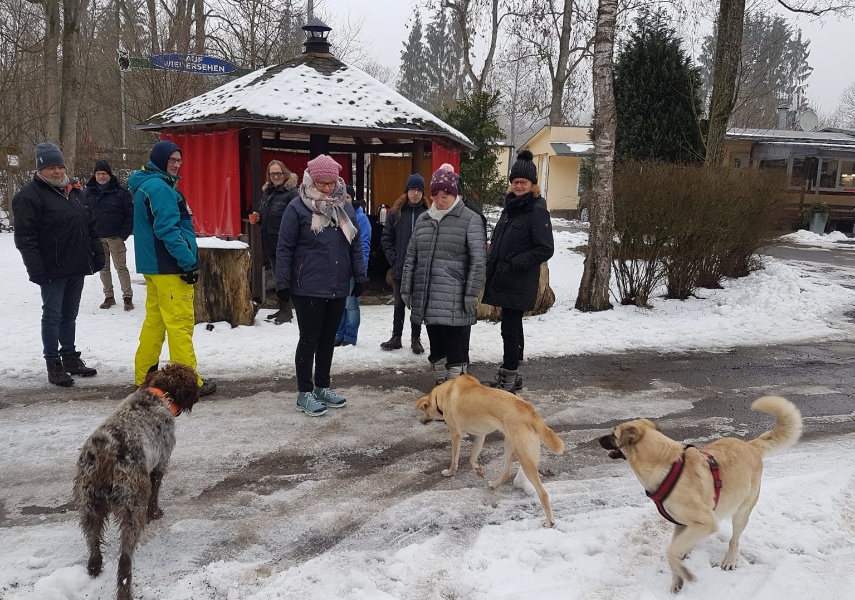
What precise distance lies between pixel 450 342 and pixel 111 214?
597cm

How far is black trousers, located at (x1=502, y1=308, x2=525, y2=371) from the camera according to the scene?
5.53 meters

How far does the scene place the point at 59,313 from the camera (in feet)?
18.7

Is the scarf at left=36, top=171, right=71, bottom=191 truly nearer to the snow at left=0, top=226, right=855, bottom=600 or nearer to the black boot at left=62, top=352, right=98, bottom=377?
the black boot at left=62, top=352, right=98, bottom=377

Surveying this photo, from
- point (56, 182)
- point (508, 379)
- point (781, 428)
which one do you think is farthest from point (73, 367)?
point (781, 428)

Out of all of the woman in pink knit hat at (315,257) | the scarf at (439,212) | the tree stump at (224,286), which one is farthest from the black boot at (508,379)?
the tree stump at (224,286)

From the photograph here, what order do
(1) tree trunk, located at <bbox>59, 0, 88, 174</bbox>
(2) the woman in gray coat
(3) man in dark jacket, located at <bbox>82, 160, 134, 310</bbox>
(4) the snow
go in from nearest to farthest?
(4) the snow, (2) the woman in gray coat, (3) man in dark jacket, located at <bbox>82, 160, 134, 310</bbox>, (1) tree trunk, located at <bbox>59, 0, 88, 174</bbox>

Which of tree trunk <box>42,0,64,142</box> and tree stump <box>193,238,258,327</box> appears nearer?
tree stump <box>193,238,258,327</box>

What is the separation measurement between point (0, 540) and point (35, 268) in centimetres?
304

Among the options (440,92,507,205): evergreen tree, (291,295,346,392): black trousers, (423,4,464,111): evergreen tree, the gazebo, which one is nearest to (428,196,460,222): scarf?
(291,295,346,392): black trousers

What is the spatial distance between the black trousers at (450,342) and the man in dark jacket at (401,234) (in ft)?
4.44

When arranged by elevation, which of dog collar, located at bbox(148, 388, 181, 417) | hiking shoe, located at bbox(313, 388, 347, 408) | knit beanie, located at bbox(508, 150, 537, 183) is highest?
knit beanie, located at bbox(508, 150, 537, 183)

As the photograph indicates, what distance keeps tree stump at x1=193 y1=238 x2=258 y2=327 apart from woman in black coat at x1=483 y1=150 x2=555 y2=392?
3.66 metres

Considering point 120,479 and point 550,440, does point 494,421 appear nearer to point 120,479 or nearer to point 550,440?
point 550,440

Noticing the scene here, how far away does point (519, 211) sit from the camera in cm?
537
